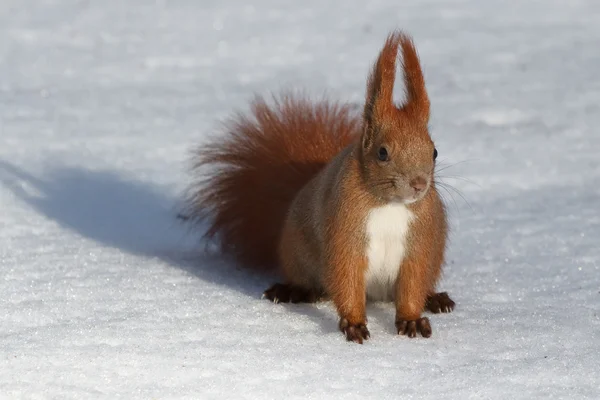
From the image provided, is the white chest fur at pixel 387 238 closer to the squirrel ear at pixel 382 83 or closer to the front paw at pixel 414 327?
the front paw at pixel 414 327

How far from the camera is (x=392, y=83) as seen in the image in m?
→ 3.18

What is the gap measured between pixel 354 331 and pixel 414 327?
189 millimetres

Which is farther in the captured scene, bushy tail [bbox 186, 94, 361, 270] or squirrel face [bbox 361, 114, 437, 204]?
bushy tail [bbox 186, 94, 361, 270]

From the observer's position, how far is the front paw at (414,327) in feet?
10.8

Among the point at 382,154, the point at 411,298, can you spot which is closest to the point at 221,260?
the point at 411,298

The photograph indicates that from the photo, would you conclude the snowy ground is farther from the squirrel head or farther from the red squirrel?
the squirrel head

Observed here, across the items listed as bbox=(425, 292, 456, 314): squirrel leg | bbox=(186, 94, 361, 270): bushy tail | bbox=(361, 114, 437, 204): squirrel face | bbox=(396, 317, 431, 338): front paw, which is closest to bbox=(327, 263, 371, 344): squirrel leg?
bbox=(396, 317, 431, 338): front paw

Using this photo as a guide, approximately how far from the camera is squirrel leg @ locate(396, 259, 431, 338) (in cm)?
329

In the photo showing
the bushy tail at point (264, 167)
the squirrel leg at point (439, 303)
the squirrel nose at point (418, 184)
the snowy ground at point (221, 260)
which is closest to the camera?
the snowy ground at point (221, 260)

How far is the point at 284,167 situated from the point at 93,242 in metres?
0.81

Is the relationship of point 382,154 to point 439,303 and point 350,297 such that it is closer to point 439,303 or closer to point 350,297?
point 350,297

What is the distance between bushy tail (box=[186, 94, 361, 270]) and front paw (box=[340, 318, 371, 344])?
2.56 feet

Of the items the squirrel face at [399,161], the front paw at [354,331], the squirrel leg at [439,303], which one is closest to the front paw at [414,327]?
the front paw at [354,331]

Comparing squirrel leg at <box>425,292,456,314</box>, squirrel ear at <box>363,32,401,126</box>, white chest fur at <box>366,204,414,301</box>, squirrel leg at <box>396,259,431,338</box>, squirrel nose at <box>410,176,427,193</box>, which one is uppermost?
squirrel ear at <box>363,32,401,126</box>
